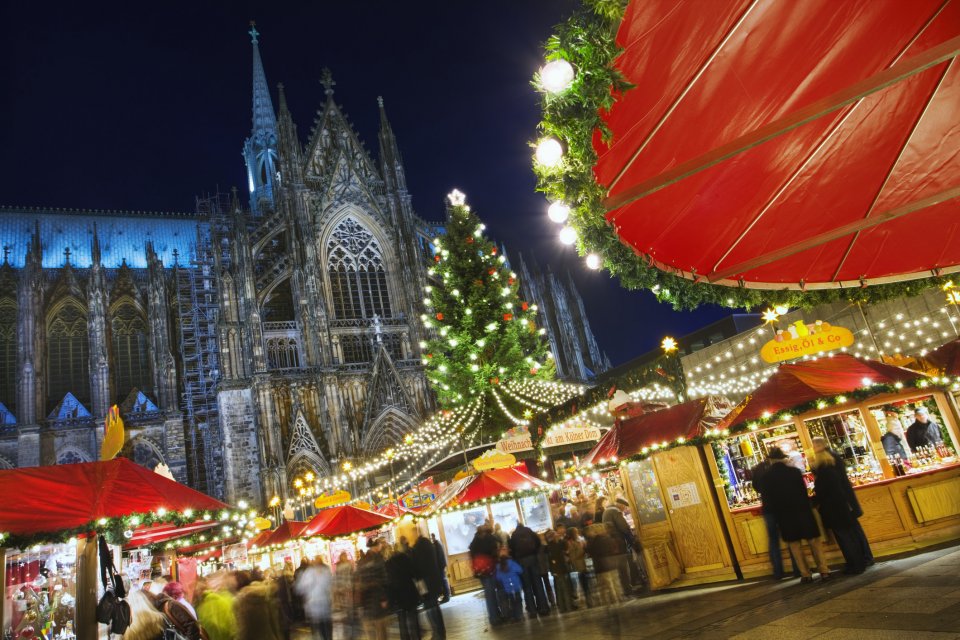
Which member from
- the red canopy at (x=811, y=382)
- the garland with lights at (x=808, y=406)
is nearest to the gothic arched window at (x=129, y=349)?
the garland with lights at (x=808, y=406)

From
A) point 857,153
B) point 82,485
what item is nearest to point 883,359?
point 857,153

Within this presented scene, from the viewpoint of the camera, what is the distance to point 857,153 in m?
4.41

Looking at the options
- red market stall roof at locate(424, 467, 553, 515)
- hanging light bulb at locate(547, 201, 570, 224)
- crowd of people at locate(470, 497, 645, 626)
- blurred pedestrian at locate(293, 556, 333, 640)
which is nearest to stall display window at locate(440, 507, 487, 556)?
red market stall roof at locate(424, 467, 553, 515)

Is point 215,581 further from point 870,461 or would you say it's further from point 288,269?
point 288,269

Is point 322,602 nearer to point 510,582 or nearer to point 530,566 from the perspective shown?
point 510,582

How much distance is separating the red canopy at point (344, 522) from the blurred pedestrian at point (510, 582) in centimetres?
520

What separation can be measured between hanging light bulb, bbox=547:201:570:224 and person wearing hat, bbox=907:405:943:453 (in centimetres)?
869

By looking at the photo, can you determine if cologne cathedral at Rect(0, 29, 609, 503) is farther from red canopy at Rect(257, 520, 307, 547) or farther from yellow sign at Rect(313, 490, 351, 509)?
red canopy at Rect(257, 520, 307, 547)

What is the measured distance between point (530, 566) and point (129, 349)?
34.6m

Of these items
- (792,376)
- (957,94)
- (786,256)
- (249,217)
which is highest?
(249,217)

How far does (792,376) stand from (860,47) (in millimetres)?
5898

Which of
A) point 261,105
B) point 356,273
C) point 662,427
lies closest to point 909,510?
point 662,427

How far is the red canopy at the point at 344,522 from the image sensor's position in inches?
528

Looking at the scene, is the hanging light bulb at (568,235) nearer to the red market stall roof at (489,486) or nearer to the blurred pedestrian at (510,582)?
the blurred pedestrian at (510,582)
